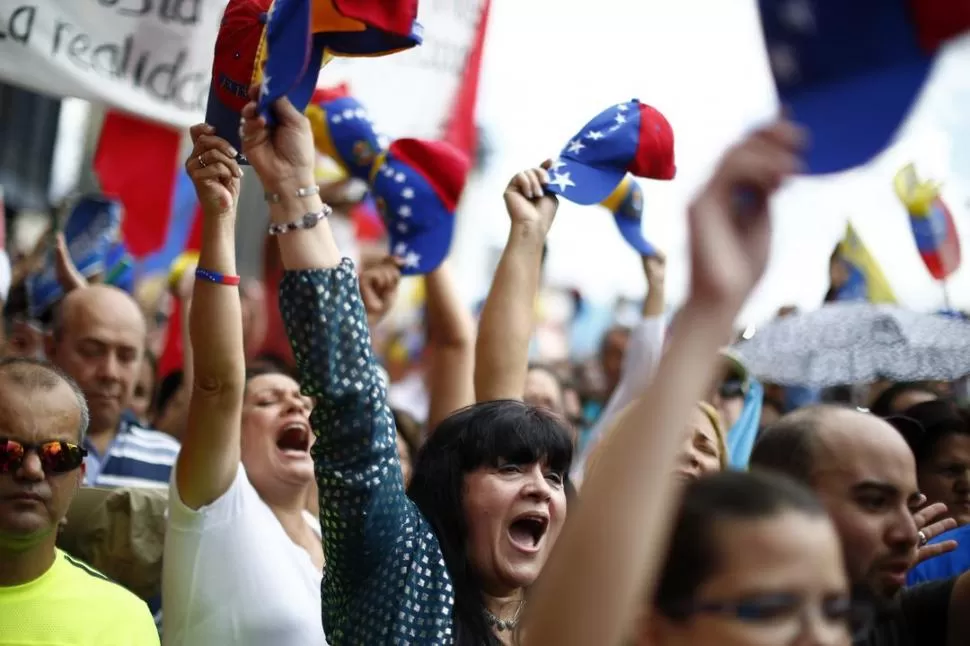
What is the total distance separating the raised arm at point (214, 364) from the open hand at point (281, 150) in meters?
0.60

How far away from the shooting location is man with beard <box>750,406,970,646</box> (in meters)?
2.63

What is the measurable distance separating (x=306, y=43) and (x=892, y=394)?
3.33 metres

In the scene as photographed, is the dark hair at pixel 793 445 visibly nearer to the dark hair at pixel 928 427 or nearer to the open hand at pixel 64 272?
the dark hair at pixel 928 427

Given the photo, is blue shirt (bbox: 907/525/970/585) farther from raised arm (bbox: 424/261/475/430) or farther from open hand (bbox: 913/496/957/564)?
raised arm (bbox: 424/261/475/430)

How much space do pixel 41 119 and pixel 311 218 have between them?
16.4ft

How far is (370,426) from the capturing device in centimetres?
238

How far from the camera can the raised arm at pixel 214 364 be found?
118 inches

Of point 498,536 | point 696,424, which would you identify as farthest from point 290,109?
point 696,424

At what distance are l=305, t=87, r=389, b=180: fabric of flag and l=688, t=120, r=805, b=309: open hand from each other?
9.71 feet

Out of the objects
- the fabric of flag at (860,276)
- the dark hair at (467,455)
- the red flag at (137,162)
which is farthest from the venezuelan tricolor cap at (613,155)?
the fabric of flag at (860,276)

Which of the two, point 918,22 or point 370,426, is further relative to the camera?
point 370,426

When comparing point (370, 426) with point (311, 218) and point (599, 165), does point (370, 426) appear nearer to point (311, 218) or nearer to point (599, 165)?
point (311, 218)

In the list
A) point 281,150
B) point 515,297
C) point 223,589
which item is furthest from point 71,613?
point 515,297

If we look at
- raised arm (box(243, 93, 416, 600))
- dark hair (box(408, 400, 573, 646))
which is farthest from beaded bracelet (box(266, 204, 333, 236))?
dark hair (box(408, 400, 573, 646))
